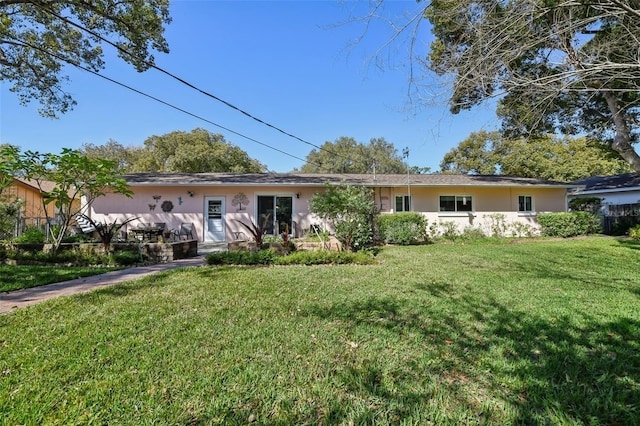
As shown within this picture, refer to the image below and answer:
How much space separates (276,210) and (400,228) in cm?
553

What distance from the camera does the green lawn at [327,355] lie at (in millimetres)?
2041

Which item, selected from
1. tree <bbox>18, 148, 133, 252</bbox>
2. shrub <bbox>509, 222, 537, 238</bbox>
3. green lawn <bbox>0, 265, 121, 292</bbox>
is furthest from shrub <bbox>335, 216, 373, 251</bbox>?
shrub <bbox>509, 222, 537, 238</bbox>

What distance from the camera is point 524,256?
8336mm

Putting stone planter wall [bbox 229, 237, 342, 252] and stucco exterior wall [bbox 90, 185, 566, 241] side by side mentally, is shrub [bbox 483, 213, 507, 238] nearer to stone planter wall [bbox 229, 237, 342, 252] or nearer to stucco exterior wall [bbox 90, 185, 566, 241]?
stucco exterior wall [bbox 90, 185, 566, 241]

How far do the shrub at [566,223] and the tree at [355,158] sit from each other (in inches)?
1018

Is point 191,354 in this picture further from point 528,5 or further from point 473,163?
point 473,163

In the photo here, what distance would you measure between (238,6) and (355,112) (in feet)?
29.5

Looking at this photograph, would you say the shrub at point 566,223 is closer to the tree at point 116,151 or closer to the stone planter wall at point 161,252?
the stone planter wall at point 161,252

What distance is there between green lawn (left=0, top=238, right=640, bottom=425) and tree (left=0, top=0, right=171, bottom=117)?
9203mm

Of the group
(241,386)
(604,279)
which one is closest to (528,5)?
(604,279)

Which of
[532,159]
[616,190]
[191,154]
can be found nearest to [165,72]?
[191,154]

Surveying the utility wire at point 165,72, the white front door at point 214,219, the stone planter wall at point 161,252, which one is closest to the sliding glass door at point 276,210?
the white front door at point 214,219

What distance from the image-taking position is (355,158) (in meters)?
39.3

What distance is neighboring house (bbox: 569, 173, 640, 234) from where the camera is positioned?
14234mm
